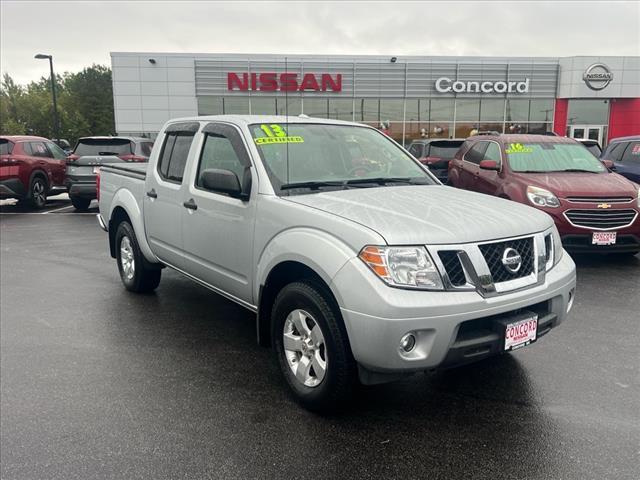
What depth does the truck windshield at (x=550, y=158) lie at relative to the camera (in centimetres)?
796

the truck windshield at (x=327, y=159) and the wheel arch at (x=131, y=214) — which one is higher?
the truck windshield at (x=327, y=159)

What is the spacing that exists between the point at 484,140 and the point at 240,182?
641 centimetres

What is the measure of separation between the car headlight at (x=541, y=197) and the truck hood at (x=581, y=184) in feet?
0.22

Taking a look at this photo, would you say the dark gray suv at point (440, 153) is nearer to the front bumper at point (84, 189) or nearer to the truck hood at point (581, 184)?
the truck hood at point (581, 184)

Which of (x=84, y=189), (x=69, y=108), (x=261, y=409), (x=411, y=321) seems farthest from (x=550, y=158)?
(x=69, y=108)

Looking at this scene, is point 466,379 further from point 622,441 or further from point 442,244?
point 442,244

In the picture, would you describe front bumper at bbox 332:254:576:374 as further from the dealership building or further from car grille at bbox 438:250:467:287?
the dealership building

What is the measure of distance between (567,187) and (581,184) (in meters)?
0.25

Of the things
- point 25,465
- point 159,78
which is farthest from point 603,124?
point 25,465

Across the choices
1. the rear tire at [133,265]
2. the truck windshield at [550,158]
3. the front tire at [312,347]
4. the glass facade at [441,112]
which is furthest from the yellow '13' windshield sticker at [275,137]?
the glass facade at [441,112]

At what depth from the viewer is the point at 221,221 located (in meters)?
4.02

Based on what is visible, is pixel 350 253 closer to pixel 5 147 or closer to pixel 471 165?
pixel 471 165

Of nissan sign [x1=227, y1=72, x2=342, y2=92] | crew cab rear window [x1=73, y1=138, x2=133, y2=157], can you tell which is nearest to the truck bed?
crew cab rear window [x1=73, y1=138, x2=133, y2=157]

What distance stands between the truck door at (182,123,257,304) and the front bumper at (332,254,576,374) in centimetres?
113
